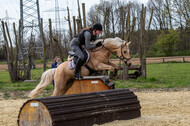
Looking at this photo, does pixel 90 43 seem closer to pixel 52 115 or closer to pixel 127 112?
pixel 127 112

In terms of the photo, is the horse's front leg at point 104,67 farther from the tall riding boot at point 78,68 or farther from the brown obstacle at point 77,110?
the brown obstacle at point 77,110

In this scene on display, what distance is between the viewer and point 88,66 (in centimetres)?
629

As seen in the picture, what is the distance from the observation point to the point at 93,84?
7801 millimetres

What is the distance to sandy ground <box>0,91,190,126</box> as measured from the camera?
5.02 m

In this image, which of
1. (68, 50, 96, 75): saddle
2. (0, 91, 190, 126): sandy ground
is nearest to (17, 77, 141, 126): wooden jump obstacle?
(0, 91, 190, 126): sandy ground

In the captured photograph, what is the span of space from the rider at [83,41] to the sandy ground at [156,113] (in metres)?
1.71

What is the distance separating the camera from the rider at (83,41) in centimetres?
611


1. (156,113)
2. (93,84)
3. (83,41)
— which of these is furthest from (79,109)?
(93,84)

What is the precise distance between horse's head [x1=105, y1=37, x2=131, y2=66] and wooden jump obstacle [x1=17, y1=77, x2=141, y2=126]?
2.45 ft

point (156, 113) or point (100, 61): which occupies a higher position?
point (100, 61)

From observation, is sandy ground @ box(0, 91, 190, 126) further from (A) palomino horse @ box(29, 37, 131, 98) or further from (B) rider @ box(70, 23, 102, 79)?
(B) rider @ box(70, 23, 102, 79)

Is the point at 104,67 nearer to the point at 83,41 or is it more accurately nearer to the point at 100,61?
the point at 100,61

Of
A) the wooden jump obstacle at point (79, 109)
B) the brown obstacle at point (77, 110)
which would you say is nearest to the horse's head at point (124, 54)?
the wooden jump obstacle at point (79, 109)

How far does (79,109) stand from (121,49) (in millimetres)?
1974
